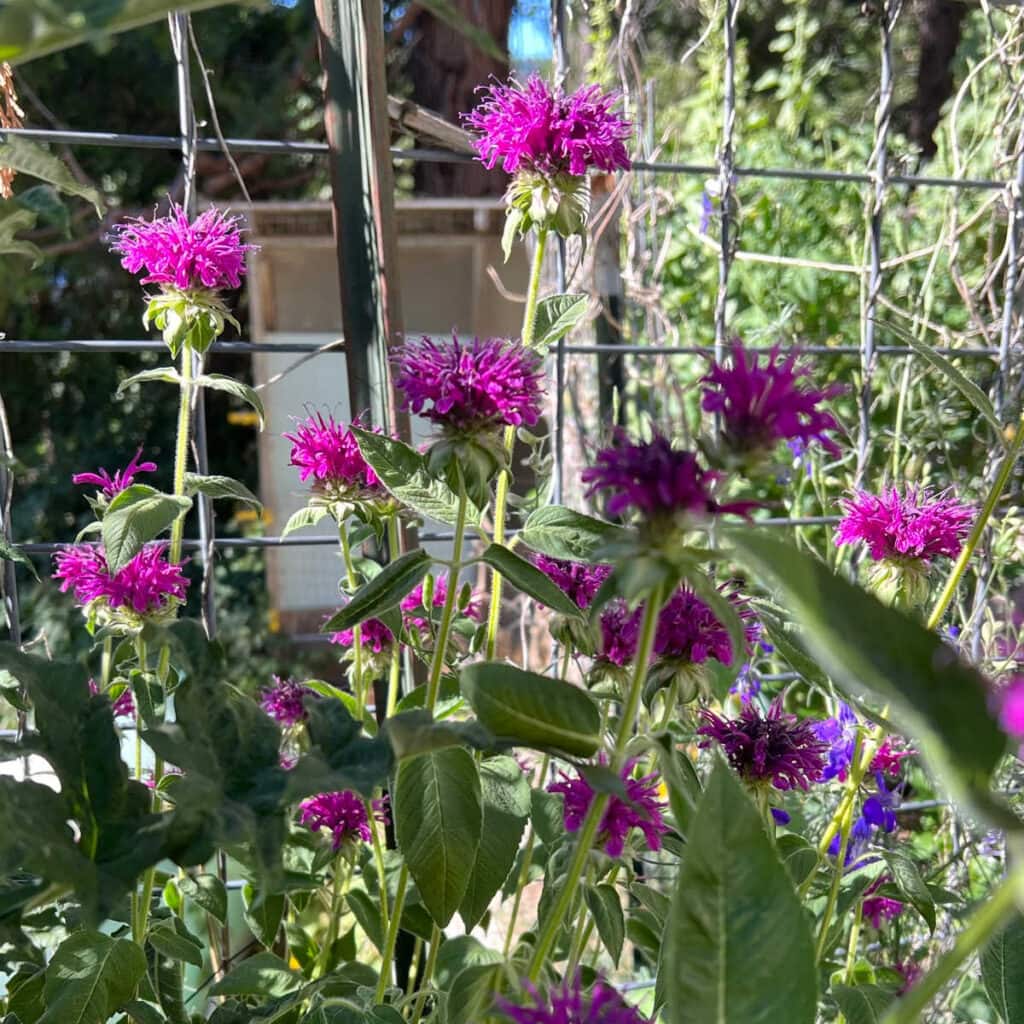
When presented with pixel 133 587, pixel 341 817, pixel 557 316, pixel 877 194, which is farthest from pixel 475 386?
pixel 877 194

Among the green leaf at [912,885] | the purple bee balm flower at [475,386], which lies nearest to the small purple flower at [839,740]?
the green leaf at [912,885]

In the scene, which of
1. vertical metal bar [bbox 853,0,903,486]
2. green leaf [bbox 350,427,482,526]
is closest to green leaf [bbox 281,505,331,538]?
green leaf [bbox 350,427,482,526]

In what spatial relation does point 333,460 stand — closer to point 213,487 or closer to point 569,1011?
point 213,487

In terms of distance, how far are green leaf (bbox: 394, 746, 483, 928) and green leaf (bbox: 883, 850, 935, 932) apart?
0.34 meters

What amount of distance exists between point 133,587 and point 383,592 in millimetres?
237

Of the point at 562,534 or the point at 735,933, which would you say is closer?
the point at 735,933

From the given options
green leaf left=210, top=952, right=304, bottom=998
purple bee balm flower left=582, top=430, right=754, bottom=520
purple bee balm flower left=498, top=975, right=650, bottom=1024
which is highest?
purple bee balm flower left=582, top=430, right=754, bottom=520

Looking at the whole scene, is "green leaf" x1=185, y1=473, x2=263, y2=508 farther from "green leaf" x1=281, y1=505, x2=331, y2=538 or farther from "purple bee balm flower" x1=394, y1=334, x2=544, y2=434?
"purple bee balm flower" x1=394, y1=334, x2=544, y2=434

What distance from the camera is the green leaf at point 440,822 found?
0.57 metres

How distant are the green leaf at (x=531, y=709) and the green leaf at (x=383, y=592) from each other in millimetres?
139

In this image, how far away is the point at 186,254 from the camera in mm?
710

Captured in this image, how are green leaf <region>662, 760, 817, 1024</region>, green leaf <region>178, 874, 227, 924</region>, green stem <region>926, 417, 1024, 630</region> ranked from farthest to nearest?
green leaf <region>178, 874, 227, 924</region>, green stem <region>926, 417, 1024, 630</region>, green leaf <region>662, 760, 817, 1024</region>

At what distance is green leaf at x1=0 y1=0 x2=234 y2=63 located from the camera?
0.27 metres

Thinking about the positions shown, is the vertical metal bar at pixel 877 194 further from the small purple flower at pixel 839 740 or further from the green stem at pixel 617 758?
the green stem at pixel 617 758
